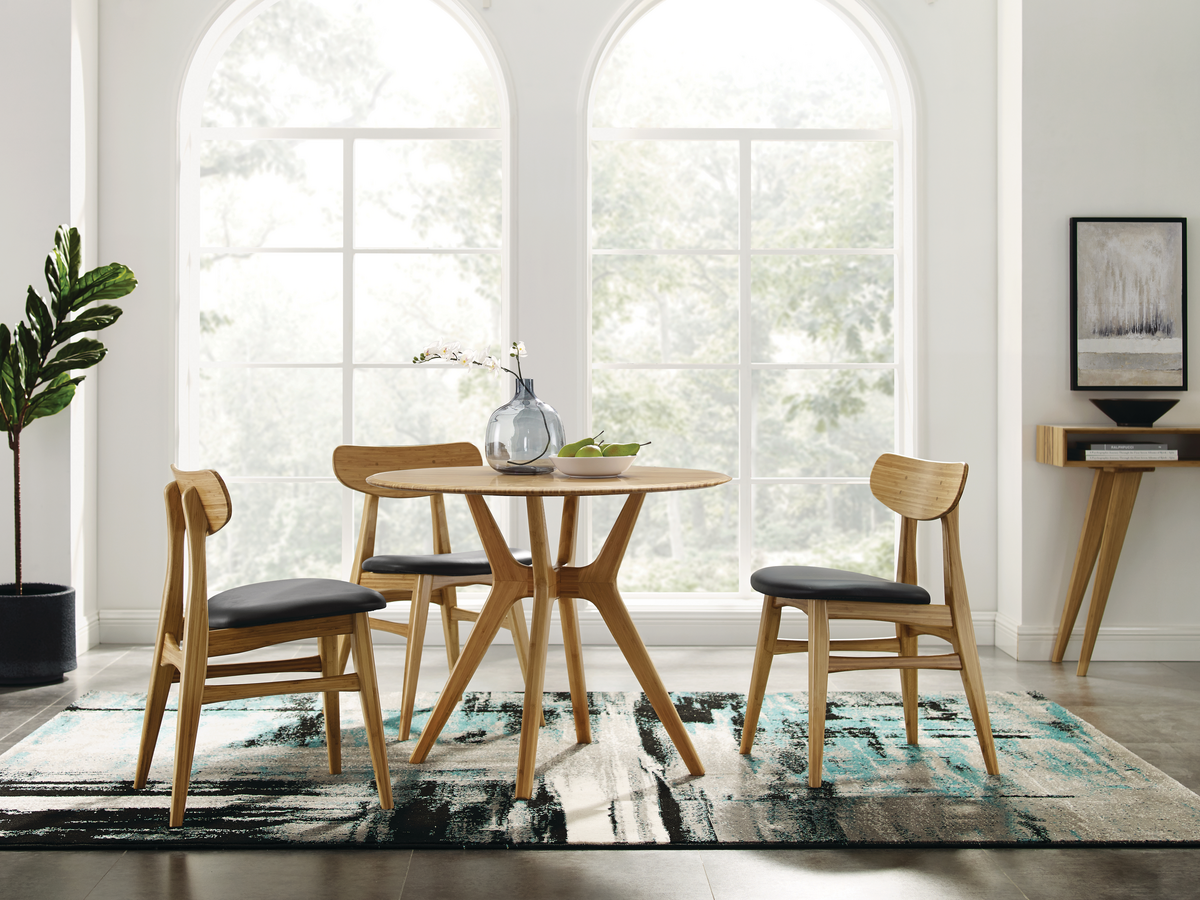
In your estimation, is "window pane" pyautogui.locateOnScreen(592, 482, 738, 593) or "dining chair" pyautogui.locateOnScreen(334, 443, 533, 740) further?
"window pane" pyautogui.locateOnScreen(592, 482, 738, 593)

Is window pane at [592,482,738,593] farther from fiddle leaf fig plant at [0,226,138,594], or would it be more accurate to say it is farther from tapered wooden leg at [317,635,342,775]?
fiddle leaf fig plant at [0,226,138,594]

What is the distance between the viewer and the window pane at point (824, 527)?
189 inches

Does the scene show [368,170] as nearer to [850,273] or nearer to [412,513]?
[412,513]

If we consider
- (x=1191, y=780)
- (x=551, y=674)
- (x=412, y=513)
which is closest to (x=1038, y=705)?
(x=1191, y=780)

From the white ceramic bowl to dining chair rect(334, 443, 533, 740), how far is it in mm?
411

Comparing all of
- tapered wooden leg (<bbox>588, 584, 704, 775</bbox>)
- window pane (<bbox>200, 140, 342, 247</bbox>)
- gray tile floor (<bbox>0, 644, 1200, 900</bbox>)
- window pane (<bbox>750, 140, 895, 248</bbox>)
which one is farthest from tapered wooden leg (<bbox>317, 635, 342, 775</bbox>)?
window pane (<bbox>750, 140, 895, 248</bbox>)

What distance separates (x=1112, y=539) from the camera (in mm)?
3760

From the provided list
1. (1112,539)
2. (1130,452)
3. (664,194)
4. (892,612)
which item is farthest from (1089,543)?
(664,194)

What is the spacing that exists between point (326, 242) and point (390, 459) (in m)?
2.03

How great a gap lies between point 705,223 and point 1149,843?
130 inches

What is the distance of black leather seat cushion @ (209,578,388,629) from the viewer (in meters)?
2.32

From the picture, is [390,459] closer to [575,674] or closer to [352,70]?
[575,674]

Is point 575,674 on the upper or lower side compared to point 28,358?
lower

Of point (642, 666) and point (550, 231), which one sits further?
point (550, 231)
